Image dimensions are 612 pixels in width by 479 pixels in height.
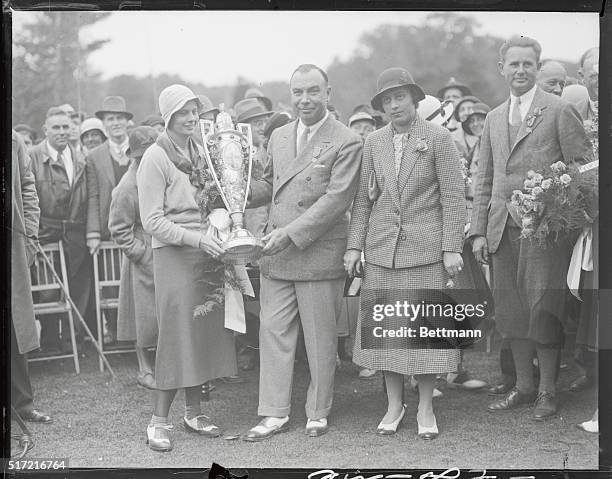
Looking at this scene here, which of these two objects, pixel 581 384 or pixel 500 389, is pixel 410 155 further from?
pixel 581 384

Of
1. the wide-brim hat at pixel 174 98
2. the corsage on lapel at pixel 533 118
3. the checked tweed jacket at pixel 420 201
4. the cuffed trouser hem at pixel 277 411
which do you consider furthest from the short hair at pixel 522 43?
the cuffed trouser hem at pixel 277 411

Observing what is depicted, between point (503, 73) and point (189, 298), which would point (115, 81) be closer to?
point (189, 298)

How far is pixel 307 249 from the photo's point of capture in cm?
519

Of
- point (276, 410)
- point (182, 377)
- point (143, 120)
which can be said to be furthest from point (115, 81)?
point (276, 410)

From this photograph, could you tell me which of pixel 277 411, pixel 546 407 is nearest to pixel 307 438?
pixel 277 411

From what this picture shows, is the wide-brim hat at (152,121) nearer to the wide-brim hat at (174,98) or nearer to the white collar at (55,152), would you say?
the wide-brim hat at (174,98)

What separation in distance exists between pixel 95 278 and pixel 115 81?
108cm

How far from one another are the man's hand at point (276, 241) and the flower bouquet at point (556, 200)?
48.8 inches

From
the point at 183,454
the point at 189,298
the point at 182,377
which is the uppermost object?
the point at 189,298

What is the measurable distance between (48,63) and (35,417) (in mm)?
1934

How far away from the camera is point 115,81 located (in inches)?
207

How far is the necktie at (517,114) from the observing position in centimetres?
521

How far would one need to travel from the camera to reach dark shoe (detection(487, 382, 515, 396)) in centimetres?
525

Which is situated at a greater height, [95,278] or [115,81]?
[115,81]
